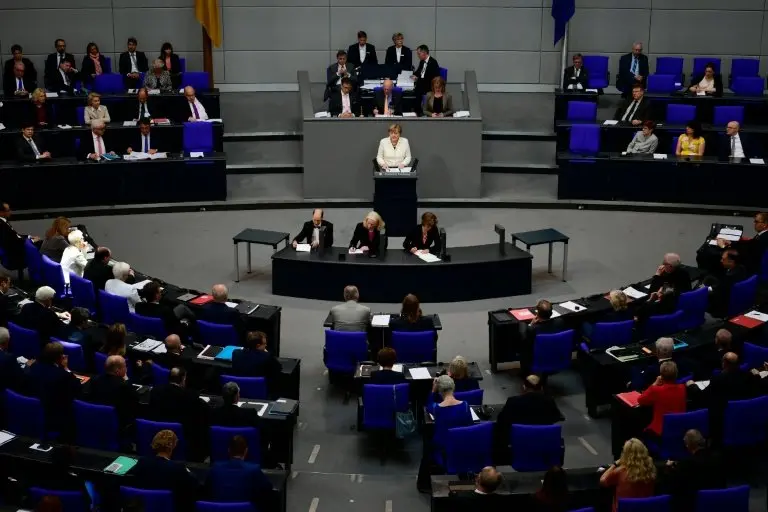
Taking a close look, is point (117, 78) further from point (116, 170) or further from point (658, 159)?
point (658, 159)

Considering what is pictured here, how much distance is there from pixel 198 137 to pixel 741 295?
923 cm

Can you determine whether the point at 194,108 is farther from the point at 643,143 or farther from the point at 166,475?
the point at 166,475

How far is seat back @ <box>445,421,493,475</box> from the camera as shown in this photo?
8.76 meters

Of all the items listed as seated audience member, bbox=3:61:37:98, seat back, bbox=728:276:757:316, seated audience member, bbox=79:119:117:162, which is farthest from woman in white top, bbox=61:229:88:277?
seat back, bbox=728:276:757:316

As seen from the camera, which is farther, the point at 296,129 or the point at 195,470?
the point at 296,129

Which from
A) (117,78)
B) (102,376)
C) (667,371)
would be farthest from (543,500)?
(117,78)

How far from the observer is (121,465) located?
27.8ft

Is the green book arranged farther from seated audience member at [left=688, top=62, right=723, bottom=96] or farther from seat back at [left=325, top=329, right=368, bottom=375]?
seated audience member at [left=688, top=62, right=723, bottom=96]

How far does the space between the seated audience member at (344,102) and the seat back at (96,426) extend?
8.95 m

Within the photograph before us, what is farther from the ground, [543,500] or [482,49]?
[482,49]

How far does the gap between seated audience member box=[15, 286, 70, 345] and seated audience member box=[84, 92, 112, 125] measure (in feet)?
23.0

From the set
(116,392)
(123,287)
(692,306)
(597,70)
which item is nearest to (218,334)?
(123,287)

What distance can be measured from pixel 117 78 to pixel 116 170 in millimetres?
2867

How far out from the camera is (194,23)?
21.0m
